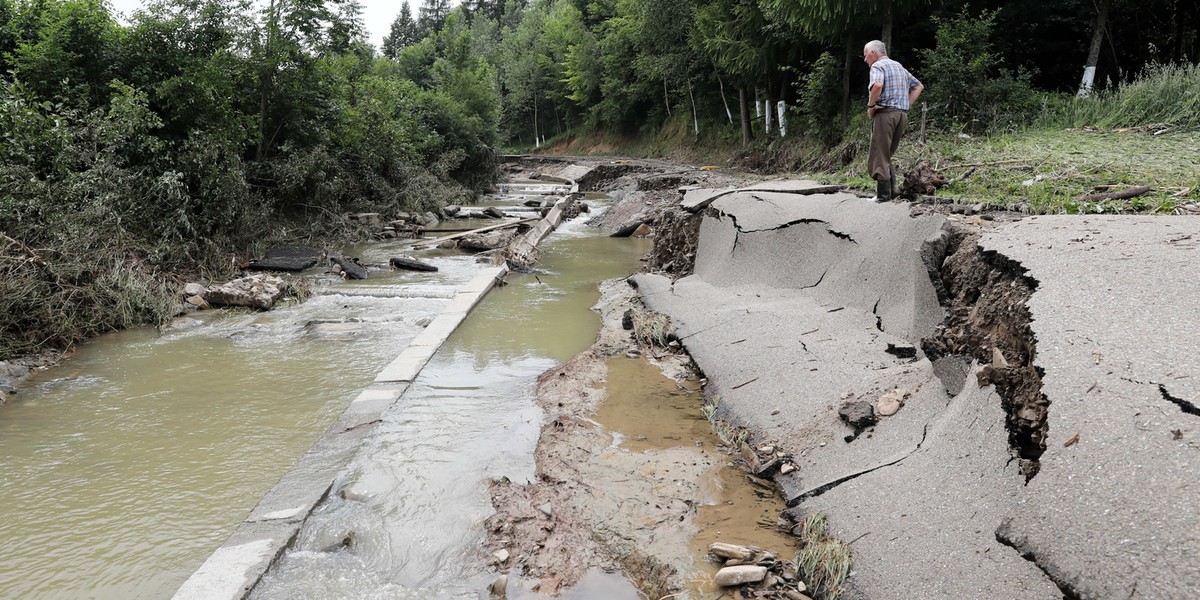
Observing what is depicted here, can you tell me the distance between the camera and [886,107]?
6129 mm

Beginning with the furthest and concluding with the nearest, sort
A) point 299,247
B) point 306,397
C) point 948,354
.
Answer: point 299,247 < point 306,397 < point 948,354

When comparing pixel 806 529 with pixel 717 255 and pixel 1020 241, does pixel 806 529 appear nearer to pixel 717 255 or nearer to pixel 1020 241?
pixel 1020 241

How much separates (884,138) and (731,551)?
4573 millimetres

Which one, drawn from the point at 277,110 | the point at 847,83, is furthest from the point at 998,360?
the point at 847,83

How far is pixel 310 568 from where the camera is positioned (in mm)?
2977

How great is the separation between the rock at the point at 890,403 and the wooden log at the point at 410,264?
8.12 meters

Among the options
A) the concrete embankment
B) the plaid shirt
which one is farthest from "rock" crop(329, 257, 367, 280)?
the plaid shirt

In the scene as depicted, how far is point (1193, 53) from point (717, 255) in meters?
14.7

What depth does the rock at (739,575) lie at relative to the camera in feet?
8.82

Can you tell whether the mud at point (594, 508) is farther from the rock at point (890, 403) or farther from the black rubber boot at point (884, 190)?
the black rubber boot at point (884, 190)

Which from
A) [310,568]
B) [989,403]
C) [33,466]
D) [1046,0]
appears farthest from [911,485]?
[1046,0]

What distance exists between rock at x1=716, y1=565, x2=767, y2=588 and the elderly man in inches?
173

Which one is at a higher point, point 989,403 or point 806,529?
point 989,403

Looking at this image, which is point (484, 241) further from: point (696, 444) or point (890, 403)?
point (890, 403)
